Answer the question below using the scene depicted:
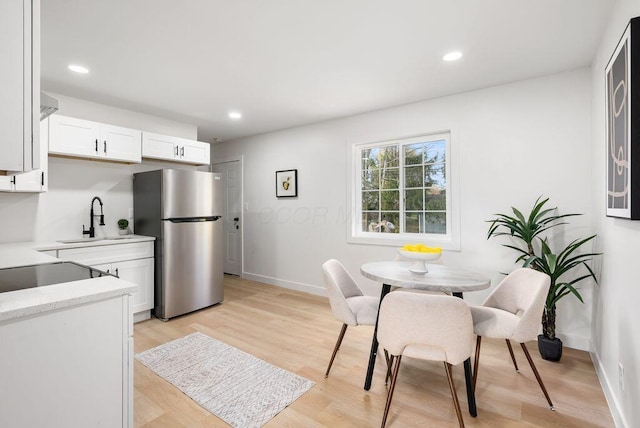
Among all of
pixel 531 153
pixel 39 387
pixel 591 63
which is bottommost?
pixel 39 387

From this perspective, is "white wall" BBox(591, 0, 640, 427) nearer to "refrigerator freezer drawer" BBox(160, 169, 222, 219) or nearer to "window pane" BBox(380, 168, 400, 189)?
"window pane" BBox(380, 168, 400, 189)

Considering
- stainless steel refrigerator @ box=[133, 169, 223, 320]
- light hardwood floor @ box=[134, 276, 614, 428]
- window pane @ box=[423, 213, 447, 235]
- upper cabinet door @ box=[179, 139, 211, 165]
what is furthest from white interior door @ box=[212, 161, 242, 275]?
window pane @ box=[423, 213, 447, 235]

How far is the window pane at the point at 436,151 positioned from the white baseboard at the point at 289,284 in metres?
2.20

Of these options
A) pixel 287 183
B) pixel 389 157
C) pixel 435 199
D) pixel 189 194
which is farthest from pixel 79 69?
pixel 435 199

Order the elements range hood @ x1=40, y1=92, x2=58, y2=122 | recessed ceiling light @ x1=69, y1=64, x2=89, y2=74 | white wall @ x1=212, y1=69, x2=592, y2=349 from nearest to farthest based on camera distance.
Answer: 1. range hood @ x1=40, y1=92, x2=58, y2=122
2. recessed ceiling light @ x1=69, y1=64, x2=89, y2=74
3. white wall @ x1=212, y1=69, x2=592, y2=349

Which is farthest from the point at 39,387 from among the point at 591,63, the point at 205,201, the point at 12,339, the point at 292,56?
the point at 591,63

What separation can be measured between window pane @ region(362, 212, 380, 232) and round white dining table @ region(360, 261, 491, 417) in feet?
4.91

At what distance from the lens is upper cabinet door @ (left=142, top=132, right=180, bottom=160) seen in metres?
3.62

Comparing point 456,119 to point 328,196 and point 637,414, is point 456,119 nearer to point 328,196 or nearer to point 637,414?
point 328,196

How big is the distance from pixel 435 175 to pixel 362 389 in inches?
92.5

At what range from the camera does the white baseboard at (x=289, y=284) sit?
4.39 metres

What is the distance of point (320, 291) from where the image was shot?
4355 millimetres

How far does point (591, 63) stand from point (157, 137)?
14.2 feet

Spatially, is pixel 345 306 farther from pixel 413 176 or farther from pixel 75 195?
pixel 75 195
